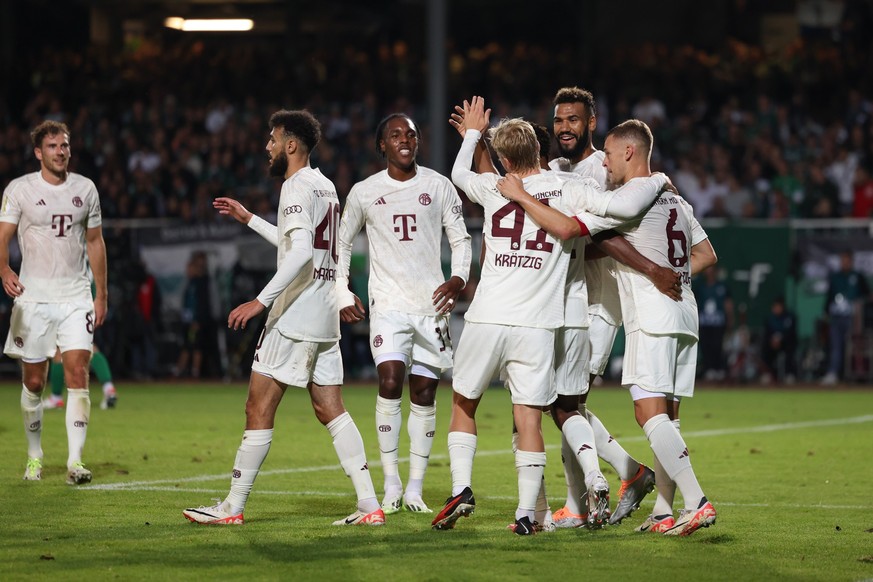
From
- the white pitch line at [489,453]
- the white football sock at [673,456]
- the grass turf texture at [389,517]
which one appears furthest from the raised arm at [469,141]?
the white pitch line at [489,453]

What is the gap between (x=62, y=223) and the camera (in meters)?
10.2

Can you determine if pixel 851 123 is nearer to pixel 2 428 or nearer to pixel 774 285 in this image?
pixel 774 285

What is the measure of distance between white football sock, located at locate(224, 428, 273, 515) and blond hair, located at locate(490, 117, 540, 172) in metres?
2.08

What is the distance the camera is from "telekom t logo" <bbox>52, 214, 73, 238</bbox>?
10.2 meters

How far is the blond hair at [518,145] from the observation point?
7.70 meters

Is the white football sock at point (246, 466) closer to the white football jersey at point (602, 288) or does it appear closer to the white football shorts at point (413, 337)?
the white football shorts at point (413, 337)

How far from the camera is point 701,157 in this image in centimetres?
2383

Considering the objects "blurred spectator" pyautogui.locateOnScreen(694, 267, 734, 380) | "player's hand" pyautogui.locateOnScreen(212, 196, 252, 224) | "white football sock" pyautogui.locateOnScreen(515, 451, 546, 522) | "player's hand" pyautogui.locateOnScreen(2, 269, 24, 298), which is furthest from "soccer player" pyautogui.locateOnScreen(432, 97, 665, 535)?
"blurred spectator" pyautogui.locateOnScreen(694, 267, 734, 380)

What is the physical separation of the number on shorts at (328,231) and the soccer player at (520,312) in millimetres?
920

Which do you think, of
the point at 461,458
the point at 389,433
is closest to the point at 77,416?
the point at 389,433

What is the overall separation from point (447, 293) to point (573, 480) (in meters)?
1.37

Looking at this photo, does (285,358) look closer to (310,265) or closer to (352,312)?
(310,265)

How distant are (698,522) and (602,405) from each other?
33.8ft

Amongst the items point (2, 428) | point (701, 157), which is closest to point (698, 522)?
point (2, 428)
